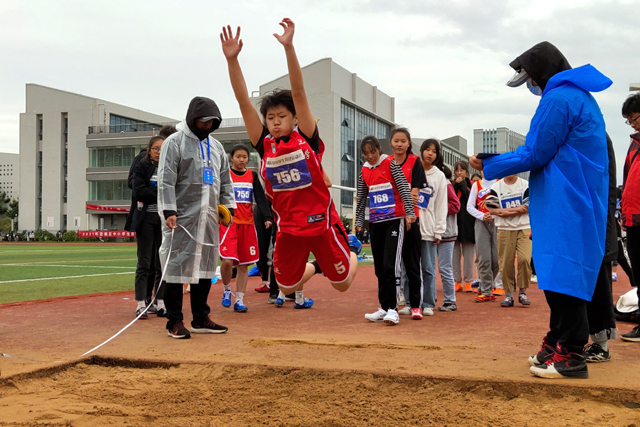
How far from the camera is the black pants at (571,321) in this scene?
12.5 ft

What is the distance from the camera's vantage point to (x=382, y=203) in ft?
20.9

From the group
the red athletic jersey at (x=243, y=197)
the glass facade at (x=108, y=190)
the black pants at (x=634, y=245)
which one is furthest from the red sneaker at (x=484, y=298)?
the glass facade at (x=108, y=190)

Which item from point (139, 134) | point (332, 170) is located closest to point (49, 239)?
point (139, 134)

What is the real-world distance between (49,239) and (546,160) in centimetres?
6181

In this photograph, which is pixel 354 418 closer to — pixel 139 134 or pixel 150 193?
pixel 150 193

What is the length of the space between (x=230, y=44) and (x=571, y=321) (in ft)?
10.9

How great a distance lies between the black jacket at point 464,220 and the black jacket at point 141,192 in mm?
5640

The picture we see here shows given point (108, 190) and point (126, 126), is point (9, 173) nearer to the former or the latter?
point (108, 190)

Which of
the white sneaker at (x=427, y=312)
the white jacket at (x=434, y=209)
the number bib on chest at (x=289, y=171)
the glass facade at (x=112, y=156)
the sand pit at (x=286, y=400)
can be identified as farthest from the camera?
the glass facade at (x=112, y=156)

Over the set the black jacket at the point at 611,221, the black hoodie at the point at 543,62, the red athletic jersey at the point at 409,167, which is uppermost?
the black hoodie at the point at 543,62

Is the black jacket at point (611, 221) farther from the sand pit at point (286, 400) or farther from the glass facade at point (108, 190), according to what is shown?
the glass facade at point (108, 190)

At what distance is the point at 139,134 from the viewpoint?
66188 millimetres

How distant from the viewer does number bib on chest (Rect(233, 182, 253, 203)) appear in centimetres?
771

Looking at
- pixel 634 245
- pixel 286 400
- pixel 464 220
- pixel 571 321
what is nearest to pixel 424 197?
pixel 464 220
